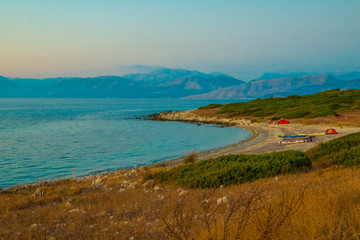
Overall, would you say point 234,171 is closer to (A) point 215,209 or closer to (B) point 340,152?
(A) point 215,209

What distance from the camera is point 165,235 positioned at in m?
5.65

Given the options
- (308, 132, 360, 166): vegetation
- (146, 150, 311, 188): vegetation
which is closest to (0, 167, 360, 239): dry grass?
(146, 150, 311, 188): vegetation

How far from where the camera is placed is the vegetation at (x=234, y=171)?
12250 mm

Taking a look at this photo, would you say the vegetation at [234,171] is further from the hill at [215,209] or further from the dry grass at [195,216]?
the dry grass at [195,216]

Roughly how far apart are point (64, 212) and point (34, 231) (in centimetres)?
190

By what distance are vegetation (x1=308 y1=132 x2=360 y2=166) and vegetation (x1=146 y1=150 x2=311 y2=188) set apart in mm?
1512

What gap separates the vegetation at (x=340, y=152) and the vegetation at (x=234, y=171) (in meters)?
1.51

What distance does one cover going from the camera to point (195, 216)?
6.94 m

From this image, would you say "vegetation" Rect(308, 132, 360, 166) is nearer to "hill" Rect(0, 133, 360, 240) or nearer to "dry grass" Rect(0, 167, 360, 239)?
"hill" Rect(0, 133, 360, 240)

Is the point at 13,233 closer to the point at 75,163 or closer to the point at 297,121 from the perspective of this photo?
the point at 75,163

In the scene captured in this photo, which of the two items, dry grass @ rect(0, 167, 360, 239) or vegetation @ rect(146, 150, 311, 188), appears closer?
dry grass @ rect(0, 167, 360, 239)

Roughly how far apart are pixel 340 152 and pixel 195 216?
10.9 metres

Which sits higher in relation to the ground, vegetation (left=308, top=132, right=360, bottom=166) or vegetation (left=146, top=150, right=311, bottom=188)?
vegetation (left=308, top=132, right=360, bottom=166)

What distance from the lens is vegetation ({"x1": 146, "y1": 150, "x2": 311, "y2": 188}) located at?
1225 cm
